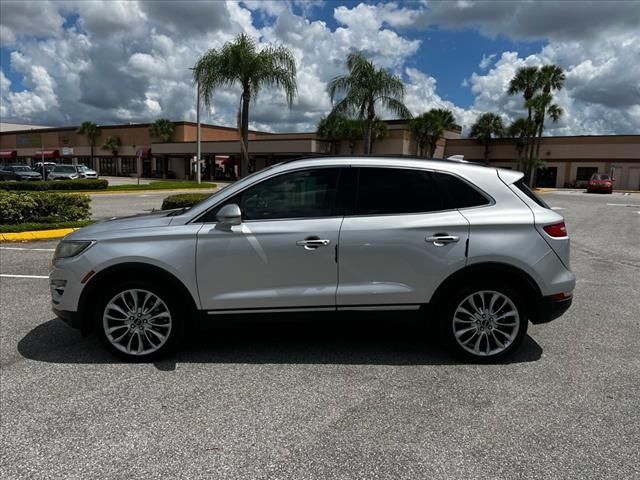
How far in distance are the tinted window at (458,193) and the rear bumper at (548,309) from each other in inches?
36.7

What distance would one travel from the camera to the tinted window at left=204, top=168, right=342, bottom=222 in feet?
13.3

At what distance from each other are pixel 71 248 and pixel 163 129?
61.4 m

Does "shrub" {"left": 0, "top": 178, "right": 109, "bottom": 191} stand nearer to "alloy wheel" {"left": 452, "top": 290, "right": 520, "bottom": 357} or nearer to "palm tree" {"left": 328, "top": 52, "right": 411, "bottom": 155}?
"palm tree" {"left": 328, "top": 52, "right": 411, "bottom": 155}

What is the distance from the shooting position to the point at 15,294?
6160mm

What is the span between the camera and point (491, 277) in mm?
4031

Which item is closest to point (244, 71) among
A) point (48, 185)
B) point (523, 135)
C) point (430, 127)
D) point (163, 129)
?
point (48, 185)

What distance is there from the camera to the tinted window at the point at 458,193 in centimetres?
409

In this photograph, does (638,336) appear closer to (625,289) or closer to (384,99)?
(625,289)

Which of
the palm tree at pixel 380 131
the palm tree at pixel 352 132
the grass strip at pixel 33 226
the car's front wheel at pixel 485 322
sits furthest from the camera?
the palm tree at pixel 380 131

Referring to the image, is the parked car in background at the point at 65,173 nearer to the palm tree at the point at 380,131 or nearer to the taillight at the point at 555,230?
the palm tree at the point at 380,131

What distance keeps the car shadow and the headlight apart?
2.89 ft

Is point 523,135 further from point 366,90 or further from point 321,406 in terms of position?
point 321,406

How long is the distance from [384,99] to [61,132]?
73072 millimetres

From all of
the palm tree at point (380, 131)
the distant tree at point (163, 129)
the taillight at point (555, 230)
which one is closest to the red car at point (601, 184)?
the palm tree at point (380, 131)
